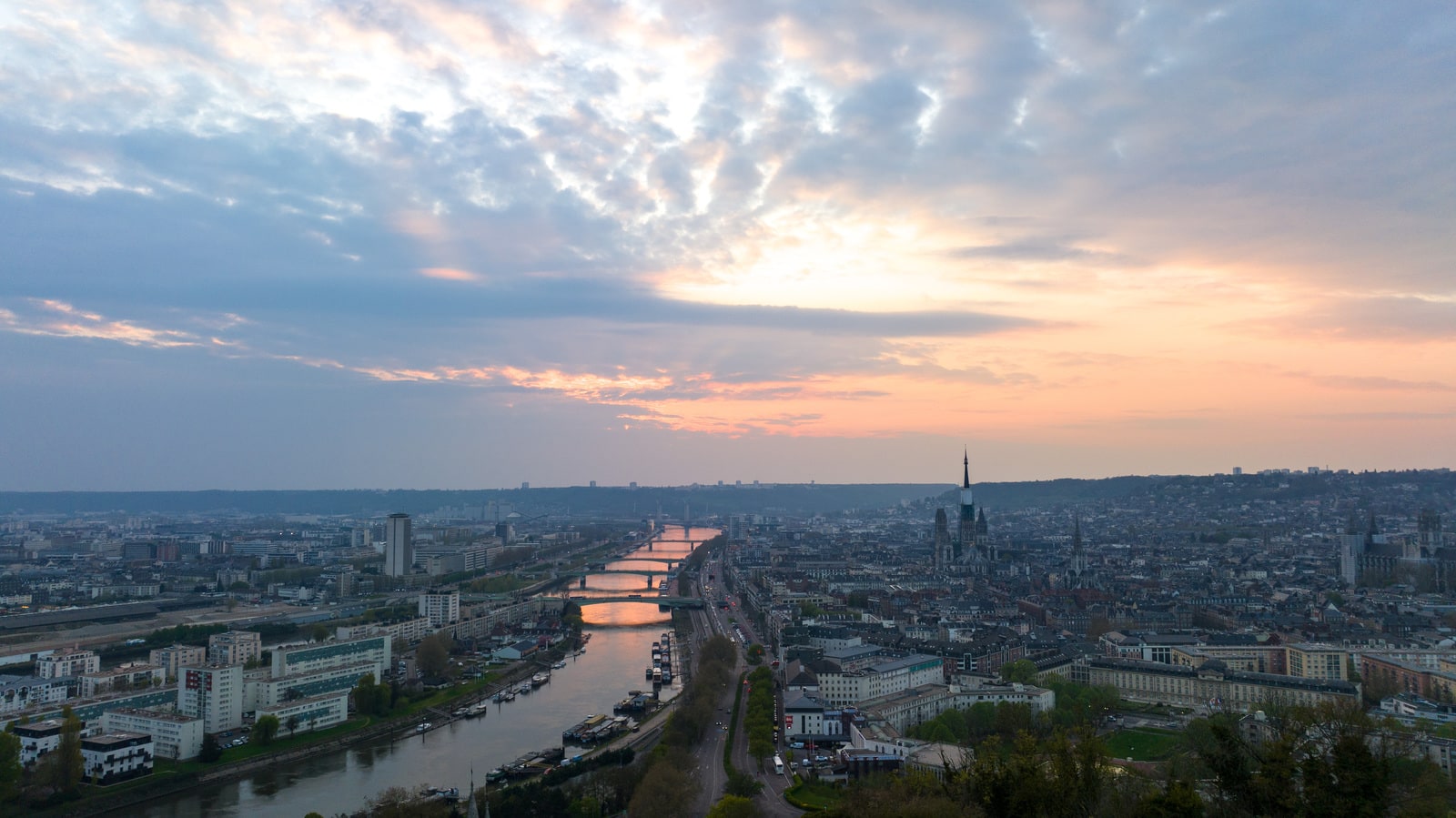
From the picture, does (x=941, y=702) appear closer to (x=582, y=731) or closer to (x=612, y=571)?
(x=582, y=731)

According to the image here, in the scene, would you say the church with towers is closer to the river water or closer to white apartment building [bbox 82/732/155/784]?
the river water

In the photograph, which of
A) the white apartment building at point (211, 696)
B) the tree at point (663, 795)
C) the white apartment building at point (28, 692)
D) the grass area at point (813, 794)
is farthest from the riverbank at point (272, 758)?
the grass area at point (813, 794)

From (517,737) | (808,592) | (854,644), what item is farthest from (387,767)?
(808,592)

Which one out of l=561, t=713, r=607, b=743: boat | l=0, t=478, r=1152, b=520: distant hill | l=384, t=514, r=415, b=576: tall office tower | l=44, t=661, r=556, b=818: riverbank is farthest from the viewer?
l=0, t=478, r=1152, b=520: distant hill

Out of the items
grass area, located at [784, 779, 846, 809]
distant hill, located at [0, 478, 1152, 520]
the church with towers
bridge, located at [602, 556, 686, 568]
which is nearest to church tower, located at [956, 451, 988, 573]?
the church with towers

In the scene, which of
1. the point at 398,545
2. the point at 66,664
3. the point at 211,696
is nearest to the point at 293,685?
the point at 211,696

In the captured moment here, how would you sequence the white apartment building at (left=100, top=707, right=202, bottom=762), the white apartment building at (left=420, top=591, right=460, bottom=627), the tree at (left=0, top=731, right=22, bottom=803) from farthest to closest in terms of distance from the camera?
the white apartment building at (left=420, top=591, right=460, bottom=627), the white apartment building at (left=100, top=707, right=202, bottom=762), the tree at (left=0, top=731, right=22, bottom=803)

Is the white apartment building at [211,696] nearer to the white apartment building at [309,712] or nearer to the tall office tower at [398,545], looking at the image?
the white apartment building at [309,712]
